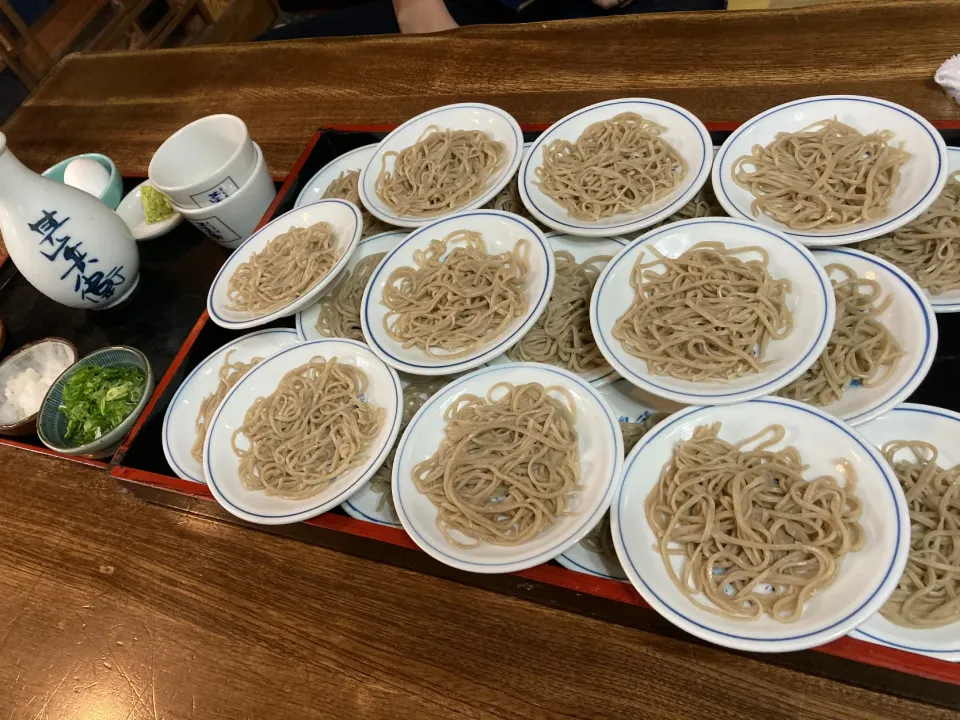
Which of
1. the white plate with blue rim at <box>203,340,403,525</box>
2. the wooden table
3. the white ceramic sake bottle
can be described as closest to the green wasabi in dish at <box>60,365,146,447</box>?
the wooden table

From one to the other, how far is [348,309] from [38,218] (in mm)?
968

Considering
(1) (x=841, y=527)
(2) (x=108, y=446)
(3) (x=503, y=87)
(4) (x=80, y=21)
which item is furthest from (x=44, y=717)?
Answer: (4) (x=80, y=21)

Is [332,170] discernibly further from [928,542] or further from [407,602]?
[928,542]

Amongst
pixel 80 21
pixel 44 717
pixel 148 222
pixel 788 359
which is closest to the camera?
pixel 788 359

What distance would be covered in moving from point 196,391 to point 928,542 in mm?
1805

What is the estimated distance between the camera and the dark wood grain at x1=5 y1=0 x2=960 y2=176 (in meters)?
2.03

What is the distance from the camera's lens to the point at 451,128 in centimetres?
210

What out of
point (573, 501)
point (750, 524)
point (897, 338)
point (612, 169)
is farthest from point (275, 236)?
point (897, 338)

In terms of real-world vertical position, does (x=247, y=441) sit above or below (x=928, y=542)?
above

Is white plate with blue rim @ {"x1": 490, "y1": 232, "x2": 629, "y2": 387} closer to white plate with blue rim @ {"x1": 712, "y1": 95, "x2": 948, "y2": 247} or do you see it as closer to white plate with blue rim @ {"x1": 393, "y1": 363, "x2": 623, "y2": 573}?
white plate with blue rim @ {"x1": 712, "y1": 95, "x2": 948, "y2": 247}

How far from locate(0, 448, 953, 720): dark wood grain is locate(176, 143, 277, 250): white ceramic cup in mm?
896

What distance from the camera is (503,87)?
7.99 ft

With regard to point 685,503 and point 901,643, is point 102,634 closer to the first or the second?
point 685,503

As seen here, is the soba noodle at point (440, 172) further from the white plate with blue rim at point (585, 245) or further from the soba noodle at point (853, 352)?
the soba noodle at point (853, 352)
